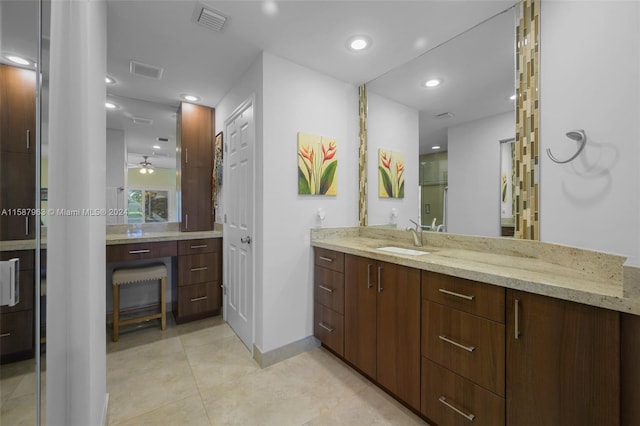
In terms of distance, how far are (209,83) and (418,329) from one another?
2751 millimetres

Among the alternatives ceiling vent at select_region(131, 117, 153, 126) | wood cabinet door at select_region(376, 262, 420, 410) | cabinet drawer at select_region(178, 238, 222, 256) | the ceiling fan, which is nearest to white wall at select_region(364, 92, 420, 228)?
wood cabinet door at select_region(376, 262, 420, 410)

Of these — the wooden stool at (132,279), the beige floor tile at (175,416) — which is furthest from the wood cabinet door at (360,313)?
the wooden stool at (132,279)

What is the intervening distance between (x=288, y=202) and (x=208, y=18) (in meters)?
1.34

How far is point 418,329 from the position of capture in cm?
145

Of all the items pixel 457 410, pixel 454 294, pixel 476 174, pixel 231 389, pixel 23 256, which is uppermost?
pixel 476 174

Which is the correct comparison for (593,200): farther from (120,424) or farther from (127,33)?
(127,33)

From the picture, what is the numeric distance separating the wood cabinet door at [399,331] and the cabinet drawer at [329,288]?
1.27 ft

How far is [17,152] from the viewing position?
0.72 m

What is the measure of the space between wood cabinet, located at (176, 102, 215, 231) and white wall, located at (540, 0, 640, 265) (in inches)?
121

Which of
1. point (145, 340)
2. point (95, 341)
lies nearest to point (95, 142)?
point (95, 341)

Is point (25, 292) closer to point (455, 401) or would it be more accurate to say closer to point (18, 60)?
point (18, 60)

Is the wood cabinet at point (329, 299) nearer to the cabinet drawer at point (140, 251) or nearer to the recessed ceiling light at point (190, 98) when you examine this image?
the cabinet drawer at point (140, 251)

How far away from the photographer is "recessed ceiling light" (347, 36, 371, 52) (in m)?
1.87

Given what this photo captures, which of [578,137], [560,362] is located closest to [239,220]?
[560,362]
